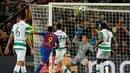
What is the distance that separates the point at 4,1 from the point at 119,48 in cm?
579

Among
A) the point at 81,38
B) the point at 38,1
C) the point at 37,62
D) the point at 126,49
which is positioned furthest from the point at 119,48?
the point at 38,1

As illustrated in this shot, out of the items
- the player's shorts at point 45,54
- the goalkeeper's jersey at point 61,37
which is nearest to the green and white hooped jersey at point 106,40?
the goalkeeper's jersey at point 61,37

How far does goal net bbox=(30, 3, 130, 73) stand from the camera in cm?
1482

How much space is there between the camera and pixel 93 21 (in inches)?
610

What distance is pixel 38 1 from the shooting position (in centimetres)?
1905

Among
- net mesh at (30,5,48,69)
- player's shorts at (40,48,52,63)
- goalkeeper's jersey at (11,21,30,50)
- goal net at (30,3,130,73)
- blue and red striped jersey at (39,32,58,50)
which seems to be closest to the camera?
goalkeeper's jersey at (11,21,30,50)

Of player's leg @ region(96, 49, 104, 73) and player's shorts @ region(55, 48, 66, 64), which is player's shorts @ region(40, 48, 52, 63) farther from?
player's leg @ region(96, 49, 104, 73)

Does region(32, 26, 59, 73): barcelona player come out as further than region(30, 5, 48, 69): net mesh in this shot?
No

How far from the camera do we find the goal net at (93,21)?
14820mm

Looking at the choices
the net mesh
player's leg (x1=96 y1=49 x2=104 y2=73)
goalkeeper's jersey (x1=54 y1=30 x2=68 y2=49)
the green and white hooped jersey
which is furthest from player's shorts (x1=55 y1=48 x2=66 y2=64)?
the green and white hooped jersey

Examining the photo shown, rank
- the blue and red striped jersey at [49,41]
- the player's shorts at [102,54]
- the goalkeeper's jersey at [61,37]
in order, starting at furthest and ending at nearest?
the goalkeeper's jersey at [61,37] → the player's shorts at [102,54] → the blue and red striped jersey at [49,41]

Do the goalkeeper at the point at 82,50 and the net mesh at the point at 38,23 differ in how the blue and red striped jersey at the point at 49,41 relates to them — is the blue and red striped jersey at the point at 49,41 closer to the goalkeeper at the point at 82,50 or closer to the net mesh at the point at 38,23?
the net mesh at the point at 38,23

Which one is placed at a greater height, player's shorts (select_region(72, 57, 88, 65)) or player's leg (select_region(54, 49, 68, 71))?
player's leg (select_region(54, 49, 68, 71))

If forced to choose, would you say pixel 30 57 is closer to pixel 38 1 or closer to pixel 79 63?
pixel 79 63
